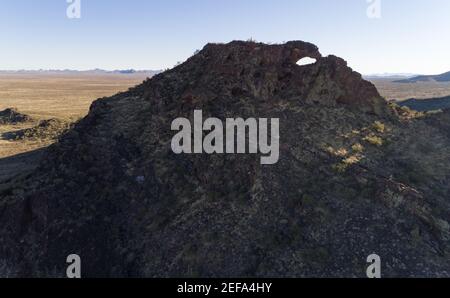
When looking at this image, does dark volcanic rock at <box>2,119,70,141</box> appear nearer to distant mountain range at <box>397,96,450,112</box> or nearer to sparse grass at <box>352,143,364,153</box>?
sparse grass at <box>352,143,364,153</box>

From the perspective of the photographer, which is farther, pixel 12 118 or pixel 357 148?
pixel 12 118

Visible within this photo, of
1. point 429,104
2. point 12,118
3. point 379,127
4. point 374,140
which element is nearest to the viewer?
point 374,140

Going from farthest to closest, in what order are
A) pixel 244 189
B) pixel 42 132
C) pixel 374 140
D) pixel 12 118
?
pixel 12 118 < pixel 42 132 < pixel 374 140 < pixel 244 189

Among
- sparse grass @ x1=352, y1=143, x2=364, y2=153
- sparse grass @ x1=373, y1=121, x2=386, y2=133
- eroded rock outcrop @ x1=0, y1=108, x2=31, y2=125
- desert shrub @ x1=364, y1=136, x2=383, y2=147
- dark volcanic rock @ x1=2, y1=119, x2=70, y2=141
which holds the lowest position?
dark volcanic rock @ x1=2, y1=119, x2=70, y2=141

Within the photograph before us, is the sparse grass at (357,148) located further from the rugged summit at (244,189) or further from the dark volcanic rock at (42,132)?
the dark volcanic rock at (42,132)

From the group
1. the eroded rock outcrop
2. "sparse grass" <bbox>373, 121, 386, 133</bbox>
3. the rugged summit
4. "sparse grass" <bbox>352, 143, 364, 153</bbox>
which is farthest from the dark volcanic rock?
"sparse grass" <bbox>352, 143, 364, 153</bbox>

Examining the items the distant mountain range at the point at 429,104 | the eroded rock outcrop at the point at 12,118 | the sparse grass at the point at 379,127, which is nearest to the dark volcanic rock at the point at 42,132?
the eroded rock outcrop at the point at 12,118

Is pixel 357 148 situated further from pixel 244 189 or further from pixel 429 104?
pixel 429 104

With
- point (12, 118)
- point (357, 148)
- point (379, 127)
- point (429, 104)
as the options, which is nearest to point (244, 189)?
point (357, 148)

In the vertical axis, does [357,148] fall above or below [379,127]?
below

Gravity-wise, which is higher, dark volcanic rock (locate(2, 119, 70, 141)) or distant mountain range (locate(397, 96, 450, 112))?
distant mountain range (locate(397, 96, 450, 112))
